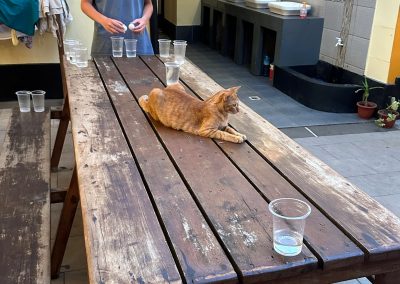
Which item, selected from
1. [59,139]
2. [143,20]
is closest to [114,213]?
[143,20]

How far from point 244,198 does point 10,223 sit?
1.00 meters

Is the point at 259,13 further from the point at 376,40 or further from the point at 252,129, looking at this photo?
the point at 252,129

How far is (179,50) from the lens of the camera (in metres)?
2.94

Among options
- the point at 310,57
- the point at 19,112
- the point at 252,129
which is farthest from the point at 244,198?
the point at 310,57

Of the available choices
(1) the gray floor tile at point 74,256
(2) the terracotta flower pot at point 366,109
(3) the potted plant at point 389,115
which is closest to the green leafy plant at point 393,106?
(3) the potted plant at point 389,115

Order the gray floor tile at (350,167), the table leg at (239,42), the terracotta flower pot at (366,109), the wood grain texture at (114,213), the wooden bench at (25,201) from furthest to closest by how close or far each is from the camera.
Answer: the table leg at (239,42), the terracotta flower pot at (366,109), the gray floor tile at (350,167), the wooden bench at (25,201), the wood grain texture at (114,213)

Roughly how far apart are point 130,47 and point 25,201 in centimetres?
142

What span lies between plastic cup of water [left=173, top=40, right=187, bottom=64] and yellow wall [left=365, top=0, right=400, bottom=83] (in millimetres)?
2257

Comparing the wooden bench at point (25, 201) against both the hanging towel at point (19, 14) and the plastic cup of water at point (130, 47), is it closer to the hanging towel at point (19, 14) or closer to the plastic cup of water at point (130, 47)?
the plastic cup of water at point (130, 47)

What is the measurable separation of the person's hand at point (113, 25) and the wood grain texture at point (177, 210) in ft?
2.67

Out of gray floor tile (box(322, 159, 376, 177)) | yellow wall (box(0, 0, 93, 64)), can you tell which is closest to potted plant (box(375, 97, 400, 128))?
gray floor tile (box(322, 159, 376, 177))

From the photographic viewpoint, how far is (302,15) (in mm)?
5250

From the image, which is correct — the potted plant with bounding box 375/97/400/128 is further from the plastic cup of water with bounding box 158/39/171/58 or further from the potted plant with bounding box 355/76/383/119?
the plastic cup of water with bounding box 158/39/171/58

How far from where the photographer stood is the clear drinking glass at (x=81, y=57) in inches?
111
